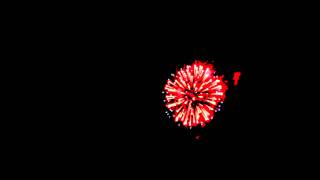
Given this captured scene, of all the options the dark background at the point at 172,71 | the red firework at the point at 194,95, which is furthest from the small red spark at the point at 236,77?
the red firework at the point at 194,95

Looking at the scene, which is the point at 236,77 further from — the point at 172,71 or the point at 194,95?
the point at 172,71

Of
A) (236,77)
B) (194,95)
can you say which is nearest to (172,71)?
(194,95)

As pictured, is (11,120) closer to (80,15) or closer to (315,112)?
(80,15)

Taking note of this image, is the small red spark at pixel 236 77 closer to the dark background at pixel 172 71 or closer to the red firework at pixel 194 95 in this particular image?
the dark background at pixel 172 71

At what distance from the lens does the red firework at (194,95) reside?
5.89 m

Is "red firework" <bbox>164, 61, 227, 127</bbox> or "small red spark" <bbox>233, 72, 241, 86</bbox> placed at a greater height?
"small red spark" <bbox>233, 72, 241, 86</bbox>

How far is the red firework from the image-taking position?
589cm

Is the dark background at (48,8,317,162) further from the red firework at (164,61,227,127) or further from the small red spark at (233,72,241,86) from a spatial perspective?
the red firework at (164,61,227,127)

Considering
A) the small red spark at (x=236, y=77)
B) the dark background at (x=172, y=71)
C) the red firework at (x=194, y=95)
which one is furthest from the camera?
the small red spark at (x=236, y=77)

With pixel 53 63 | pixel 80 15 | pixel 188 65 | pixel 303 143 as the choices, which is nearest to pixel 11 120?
pixel 53 63

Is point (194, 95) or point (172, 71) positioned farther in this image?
point (172, 71)

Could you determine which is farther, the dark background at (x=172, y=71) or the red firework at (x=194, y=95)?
the dark background at (x=172, y=71)

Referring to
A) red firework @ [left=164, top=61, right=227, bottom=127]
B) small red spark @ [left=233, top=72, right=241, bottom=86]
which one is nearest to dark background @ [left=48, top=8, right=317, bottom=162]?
small red spark @ [left=233, top=72, right=241, bottom=86]

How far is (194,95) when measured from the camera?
588cm
